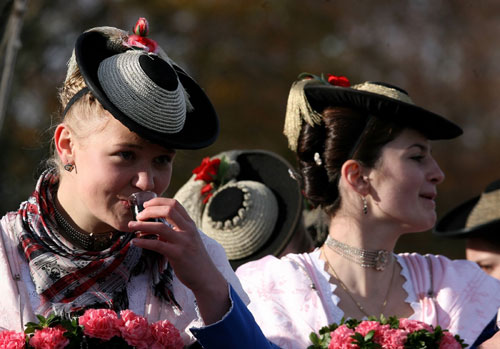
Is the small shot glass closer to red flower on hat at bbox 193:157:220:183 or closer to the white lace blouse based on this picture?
the white lace blouse

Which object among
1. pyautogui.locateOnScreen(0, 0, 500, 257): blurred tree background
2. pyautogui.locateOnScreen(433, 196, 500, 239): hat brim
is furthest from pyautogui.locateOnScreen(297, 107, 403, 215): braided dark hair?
pyautogui.locateOnScreen(0, 0, 500, 257): blurred tree background

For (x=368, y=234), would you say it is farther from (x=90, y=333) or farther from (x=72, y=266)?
(x=90, y=333)

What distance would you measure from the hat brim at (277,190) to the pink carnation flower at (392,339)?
63.2 inches

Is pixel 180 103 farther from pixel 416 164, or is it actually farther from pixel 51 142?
pixel 416 164

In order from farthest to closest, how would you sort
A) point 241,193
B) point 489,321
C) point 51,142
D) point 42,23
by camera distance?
point 42,23
point 241,193
point 489,321
point 51,142

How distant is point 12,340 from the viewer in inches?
97.9

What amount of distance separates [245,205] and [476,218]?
1.85 metres

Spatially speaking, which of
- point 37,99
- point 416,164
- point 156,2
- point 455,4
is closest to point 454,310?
point 416,164

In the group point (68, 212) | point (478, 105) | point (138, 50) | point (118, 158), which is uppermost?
point (138, 50)

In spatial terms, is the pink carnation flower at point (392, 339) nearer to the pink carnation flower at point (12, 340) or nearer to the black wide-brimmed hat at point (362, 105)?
the black wide-brimmed hat at point (362, 105)

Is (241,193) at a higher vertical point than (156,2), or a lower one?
lower

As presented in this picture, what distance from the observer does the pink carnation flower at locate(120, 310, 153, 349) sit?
2580mm

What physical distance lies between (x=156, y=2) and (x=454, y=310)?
36.7 feet

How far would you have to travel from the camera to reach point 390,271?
4.06 m
